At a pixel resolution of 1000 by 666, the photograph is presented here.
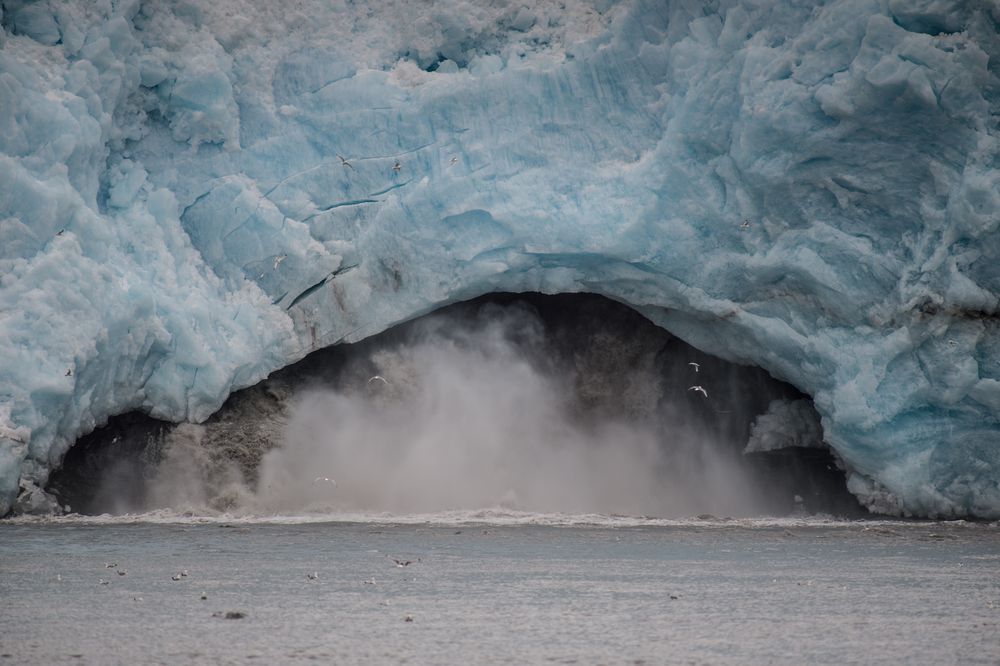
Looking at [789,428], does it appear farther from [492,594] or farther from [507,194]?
[492,594]

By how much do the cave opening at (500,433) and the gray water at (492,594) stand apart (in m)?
1.16

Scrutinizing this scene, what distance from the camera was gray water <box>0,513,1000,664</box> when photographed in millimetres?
4945

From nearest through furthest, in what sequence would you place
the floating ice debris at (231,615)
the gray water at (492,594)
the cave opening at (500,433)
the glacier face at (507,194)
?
the gray water at (492,594), the floating ice debris at (231,615), the glacier face at (507,194), the cave opening at (500,433)

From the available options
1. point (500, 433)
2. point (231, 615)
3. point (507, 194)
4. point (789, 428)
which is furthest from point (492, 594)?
point (789, 428)

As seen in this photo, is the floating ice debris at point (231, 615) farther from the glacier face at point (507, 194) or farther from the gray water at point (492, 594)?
the glacier face at point (507, 194)

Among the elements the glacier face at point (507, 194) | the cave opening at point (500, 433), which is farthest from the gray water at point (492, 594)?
the glacier face at point (507, 194)

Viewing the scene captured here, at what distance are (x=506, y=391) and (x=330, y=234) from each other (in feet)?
9.41

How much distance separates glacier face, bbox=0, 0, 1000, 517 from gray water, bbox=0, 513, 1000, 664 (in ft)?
5.05

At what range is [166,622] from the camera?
17.9ft

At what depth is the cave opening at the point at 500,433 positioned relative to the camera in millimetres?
11555

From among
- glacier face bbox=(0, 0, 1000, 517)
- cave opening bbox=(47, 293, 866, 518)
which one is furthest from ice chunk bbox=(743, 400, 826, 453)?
glacier face bbox=(0, 0, 1000, 517)

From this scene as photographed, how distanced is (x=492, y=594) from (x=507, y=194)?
5.73 m

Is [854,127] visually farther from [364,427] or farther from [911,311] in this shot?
[364,427]

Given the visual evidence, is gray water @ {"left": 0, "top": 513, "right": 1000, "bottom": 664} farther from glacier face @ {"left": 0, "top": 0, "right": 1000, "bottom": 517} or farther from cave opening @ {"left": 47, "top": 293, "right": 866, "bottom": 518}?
glacier face @ {"left": 0, "top": 0, "right": 1000, "bottom": 517}
